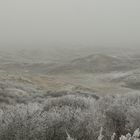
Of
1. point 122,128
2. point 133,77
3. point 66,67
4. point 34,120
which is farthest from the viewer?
point 66,67

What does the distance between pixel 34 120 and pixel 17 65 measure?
203 feet

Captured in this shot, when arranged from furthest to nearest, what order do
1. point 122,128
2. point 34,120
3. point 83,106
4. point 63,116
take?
point 83,106, point 122,128, point 63,116, point 34,120

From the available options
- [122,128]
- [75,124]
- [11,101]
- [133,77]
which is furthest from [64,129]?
[133,77]

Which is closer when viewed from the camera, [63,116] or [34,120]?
[34,120]

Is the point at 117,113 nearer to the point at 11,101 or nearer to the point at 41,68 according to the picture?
the point at 11,101

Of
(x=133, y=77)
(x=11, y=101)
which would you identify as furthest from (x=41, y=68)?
(x=11, y=101)

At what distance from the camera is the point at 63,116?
7391 millimetres

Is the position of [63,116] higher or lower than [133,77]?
higher

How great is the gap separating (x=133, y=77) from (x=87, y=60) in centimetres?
2356

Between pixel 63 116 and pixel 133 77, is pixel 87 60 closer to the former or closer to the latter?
pixel 133 77

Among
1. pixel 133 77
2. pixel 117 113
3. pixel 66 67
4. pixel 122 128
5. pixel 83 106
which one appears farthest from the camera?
pixel 66 67

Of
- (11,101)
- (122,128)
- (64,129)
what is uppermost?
(64,129)

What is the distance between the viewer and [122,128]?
8.74 m

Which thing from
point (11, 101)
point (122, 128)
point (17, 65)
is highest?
point (122, 128)
